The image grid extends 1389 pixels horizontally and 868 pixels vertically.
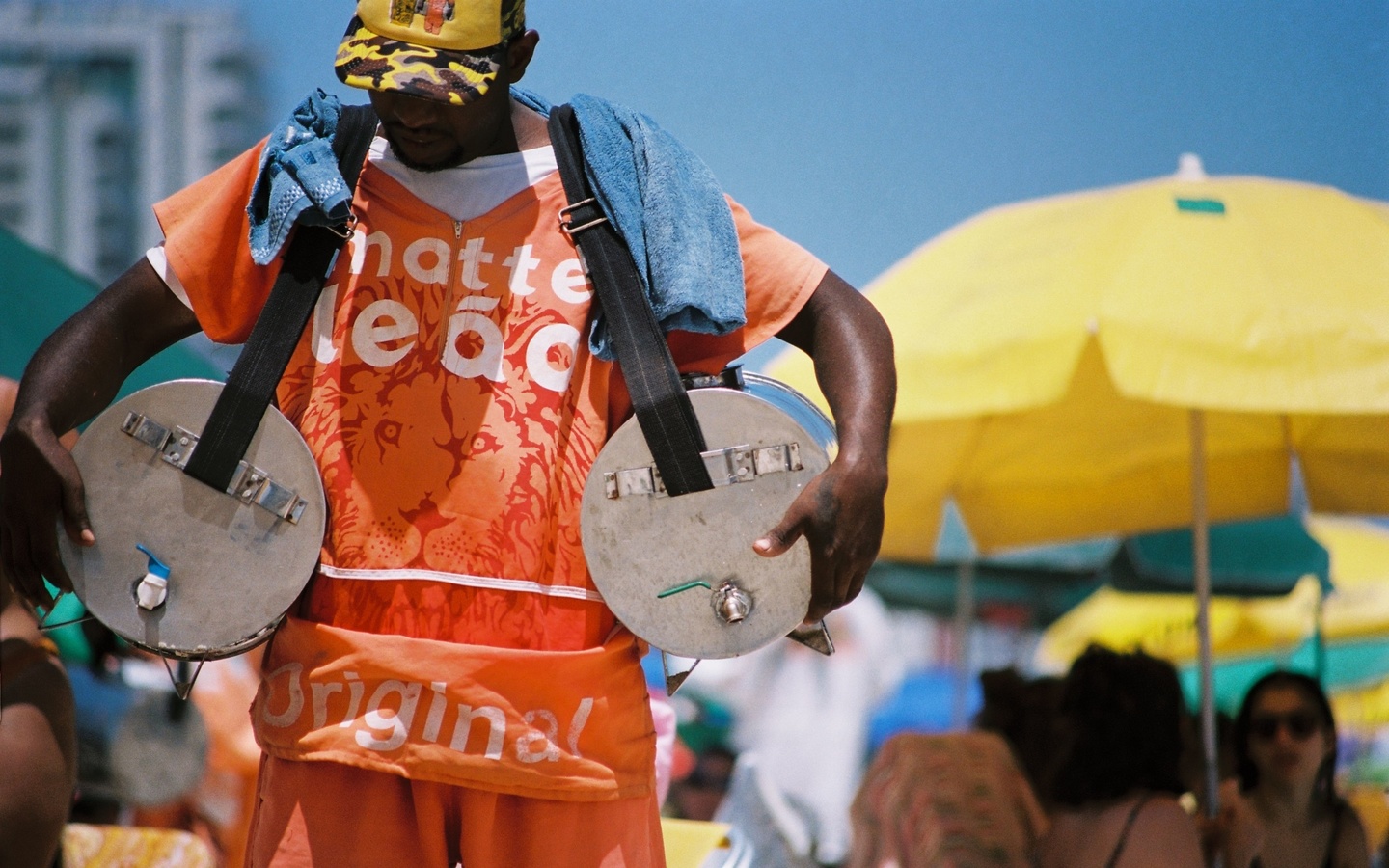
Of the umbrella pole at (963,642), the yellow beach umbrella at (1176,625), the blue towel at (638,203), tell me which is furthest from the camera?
the yellow beach umbrella at (1176,625)

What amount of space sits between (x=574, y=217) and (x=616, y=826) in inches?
30.7

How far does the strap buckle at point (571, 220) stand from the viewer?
194 centimetres

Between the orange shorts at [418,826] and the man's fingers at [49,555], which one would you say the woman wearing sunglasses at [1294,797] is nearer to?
the orange shorts at [418,826]

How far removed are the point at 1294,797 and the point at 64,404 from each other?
396 centimetres

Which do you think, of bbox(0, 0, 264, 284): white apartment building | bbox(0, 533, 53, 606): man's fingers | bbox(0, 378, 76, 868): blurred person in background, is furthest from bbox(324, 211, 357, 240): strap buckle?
bbox(0, 0, 264, 284): white apartment building

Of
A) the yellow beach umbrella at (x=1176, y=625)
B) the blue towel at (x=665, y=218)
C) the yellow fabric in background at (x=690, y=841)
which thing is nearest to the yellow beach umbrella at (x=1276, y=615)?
the yellow beach umbrella at (x=1176, y=625)

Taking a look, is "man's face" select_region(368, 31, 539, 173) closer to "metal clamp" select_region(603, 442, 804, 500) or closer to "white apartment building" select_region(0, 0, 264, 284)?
"metal clamp" select_region(603, 442, 804, 500)

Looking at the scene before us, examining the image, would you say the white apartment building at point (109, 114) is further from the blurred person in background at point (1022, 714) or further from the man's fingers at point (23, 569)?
the blurred person in background at point (1022, 714)

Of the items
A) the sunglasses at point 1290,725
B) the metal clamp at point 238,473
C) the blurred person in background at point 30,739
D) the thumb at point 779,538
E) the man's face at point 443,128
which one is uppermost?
the man's face at point 443,128

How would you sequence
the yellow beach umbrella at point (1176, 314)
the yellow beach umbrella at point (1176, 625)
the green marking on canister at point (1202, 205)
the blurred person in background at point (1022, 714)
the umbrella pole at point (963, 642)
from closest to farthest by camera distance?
the yellow beach umbrella at point (1176, 314)
the green marking on canister at point (1202, 205)
the blurred person in background at point (1022, 714)
the umbrella pole at point (963, 642)
the yellow beach umbrella at point (1176, 625)

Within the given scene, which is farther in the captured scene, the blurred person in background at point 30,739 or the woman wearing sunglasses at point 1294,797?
the woman wearing sunglasses at point 1294,797

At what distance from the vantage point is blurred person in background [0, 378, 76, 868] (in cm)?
252

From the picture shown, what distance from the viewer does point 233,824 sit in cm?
441

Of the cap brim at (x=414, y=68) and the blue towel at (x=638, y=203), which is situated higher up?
the cap brim at (x=414, y=68)
